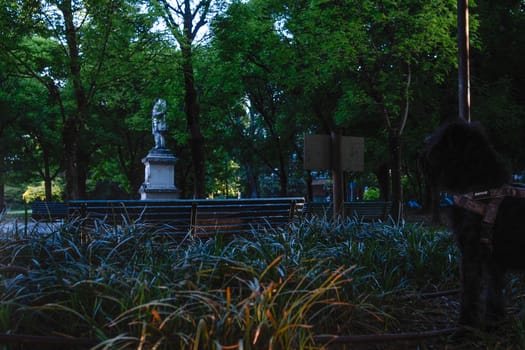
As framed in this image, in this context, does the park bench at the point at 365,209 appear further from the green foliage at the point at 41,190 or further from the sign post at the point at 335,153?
the green foliage at the point at 41,190

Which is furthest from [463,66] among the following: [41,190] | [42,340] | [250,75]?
[41,190]

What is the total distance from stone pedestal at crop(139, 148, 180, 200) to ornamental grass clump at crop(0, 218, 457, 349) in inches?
418

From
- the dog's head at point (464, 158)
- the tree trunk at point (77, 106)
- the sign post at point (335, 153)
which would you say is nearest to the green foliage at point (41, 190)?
the tree trunk at point (77, 106)

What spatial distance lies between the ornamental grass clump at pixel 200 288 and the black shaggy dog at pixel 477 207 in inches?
28.5

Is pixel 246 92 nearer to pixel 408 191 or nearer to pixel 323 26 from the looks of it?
pixel 323 26

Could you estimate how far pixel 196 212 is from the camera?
720 cm

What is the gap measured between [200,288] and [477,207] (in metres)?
2.07

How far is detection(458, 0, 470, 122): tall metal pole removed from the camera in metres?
7.93

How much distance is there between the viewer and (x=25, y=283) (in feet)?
12.0

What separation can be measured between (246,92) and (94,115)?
8426 mm

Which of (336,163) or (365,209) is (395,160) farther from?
(336,163)

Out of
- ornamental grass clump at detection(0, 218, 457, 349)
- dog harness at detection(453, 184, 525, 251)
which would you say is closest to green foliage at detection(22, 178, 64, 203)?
ornamental grass clump at detection(0, 218, 457, 349)

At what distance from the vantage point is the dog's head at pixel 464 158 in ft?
12.1

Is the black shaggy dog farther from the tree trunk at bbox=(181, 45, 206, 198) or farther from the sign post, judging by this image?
the tree trunk at bbox=(181, 45, 206, 198)
